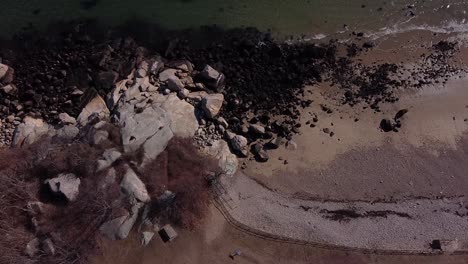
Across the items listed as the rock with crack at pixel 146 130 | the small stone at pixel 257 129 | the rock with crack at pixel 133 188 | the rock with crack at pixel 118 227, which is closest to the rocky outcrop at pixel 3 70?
the rock with crack at pixel 146 130

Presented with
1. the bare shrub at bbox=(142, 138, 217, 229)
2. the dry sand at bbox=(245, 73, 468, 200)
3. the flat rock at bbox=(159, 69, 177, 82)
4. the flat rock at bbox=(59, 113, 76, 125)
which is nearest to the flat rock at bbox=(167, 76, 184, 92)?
the flat rock at bbox=(159, 69, 177, 82)

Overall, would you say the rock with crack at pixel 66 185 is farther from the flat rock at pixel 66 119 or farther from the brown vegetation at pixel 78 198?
the flat rock at pixel 66 119

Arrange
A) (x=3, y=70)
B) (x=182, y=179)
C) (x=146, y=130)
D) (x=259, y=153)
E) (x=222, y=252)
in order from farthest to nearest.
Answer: (x=3, y=70) < (x=259, y=153) < (x=146, y=130) < (x=182, y=179) < (x=222, y=252)

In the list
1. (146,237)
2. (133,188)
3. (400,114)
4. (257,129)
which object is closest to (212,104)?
(257,129)

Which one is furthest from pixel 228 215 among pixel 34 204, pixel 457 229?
pixel 457 229

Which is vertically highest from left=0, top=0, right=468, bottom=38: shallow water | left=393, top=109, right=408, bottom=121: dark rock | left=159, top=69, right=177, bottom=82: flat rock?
left=0, top=0, right=468, bottom=38: shallow water

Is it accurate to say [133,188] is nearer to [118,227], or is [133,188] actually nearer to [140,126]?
[118,227]

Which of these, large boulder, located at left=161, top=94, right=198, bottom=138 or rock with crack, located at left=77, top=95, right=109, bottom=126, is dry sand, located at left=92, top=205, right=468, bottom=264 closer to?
large boulder, located at left=161, top=94, right=198, bottom=138
